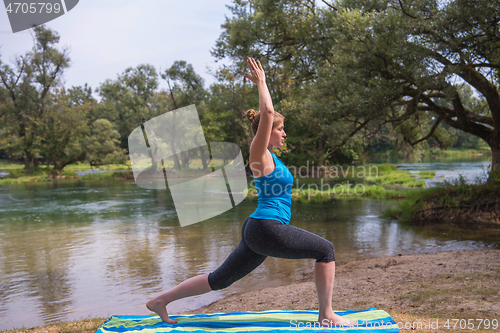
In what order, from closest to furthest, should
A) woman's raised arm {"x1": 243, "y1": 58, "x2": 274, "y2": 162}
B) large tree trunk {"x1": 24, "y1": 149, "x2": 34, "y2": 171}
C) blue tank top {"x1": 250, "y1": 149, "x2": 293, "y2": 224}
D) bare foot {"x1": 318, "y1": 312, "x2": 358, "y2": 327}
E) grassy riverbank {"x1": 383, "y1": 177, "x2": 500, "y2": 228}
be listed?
woman's raised arm {"x1": 243, "y1": 58, "x2": 274, "y2": 162}, blue tank top {"x1": 250, "y1": 149, "x2": 293, "y2": 224}, bare foot {"x1": 318, "y1": 312, "x2": 358, "y2": 327}, grassy riverbank {"x1": 383, "y1": 177, "x2": 500, "y2": 228}, large tree trunk {"x1": 24, "y1": 149, "x2": 34, "y2": 171}

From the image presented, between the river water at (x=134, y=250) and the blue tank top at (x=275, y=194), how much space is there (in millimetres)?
3471

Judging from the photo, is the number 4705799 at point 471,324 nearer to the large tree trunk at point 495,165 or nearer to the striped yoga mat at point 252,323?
the striped yoga mat at point 252,323

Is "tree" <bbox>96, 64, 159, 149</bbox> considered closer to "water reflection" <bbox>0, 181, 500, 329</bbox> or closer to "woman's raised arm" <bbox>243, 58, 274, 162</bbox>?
"water reflection" <bbox>0, 181, 500, 329</bbox>

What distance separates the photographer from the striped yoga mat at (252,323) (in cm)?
312

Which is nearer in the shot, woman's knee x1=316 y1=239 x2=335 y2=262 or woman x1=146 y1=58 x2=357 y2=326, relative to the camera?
woman x1=146 y1=58 x2=357 y2=326

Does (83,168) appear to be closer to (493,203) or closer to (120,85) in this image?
(120,85)

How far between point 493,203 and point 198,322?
36.7 ft

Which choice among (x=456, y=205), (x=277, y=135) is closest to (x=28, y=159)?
(x=456, y=205)

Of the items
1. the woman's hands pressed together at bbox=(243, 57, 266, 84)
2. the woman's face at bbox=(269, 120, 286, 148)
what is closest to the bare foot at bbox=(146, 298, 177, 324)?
the woman's face at bbox=(269, 120, 286, 148)

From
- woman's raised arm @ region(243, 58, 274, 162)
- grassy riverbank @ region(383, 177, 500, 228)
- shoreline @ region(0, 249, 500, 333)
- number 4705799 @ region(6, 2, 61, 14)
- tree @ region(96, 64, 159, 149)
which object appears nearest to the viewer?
woman's raised arm @ region(243, 58, 274, 162)

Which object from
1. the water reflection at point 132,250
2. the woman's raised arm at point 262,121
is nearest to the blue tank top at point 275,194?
the woman's raised arm at point 262,121

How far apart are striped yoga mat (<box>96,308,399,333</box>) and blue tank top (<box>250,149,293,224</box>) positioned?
994 mm

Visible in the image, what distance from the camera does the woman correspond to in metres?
2.76

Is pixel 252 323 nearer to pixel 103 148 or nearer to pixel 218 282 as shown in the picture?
pixel 218 282
